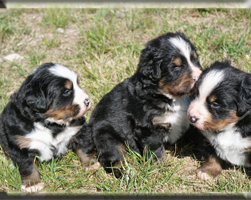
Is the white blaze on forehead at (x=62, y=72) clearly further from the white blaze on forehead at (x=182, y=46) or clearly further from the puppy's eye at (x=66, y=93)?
the white blaze on forehead at (x=182, y=46)

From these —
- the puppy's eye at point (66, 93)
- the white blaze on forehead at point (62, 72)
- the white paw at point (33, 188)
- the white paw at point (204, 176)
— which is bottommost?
the white paw at point (33, 188)

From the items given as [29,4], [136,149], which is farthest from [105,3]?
[136,149]

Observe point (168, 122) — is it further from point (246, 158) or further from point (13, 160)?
point (13, 160)

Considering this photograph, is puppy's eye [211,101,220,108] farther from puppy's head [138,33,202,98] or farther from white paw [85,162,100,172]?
white paw [85,162,100,172]

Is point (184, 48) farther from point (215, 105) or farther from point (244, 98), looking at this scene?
point (244, 98)

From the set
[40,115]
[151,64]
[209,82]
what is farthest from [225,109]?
[40,115]

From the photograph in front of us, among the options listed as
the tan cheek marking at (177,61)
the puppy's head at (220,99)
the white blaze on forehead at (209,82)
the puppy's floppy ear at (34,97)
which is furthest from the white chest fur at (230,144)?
the puppy's floppy ear at (34,97)
